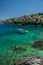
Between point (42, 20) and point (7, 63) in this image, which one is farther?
point (42, 20)

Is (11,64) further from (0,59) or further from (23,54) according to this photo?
(23,54)

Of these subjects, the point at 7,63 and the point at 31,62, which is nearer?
the point at 31,62

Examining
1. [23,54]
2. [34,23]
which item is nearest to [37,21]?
[34,23]

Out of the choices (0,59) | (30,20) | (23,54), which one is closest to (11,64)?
(0,59)

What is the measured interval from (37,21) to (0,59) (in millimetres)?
100548

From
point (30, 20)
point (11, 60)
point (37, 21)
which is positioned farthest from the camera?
point (30, 20)

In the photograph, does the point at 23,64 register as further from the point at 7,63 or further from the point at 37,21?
the point at 37,21

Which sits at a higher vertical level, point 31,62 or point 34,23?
point 31,62

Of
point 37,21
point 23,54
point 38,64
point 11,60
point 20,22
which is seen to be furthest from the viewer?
point 20,22

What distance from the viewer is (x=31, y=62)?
1468 centimetres

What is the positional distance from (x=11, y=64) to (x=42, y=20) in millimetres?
104032

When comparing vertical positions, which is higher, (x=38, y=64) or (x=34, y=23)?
(x=38, y=64)

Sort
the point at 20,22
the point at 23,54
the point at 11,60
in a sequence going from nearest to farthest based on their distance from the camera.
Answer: the point at 11,60
the point at 23,54
the point at 20,22

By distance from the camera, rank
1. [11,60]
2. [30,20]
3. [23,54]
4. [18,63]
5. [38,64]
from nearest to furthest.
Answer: [38,64], [18,63], [11,60], [23,54], [30,20]
